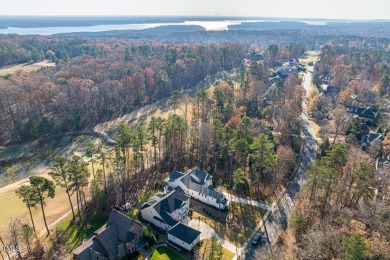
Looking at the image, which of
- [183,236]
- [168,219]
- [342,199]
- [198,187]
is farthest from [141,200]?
[342,199]

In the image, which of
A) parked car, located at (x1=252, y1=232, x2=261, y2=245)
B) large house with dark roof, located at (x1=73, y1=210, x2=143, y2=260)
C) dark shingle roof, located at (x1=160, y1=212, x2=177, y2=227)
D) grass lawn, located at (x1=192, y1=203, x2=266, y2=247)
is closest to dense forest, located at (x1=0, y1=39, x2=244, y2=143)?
large house with dark roof, located at (x1=73, y1=210, x2=143, y2=260)

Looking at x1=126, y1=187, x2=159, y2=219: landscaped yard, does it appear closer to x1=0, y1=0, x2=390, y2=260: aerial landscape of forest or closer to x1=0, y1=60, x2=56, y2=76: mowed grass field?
x1=0, y1=0, x2=390, y2=260: aerial landscape of forest

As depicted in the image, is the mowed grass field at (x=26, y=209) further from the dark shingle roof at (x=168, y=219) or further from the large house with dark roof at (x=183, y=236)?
the large house with dark roof at (x=183, y=236)

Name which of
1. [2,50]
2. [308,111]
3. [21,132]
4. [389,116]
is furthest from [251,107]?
[2,50]

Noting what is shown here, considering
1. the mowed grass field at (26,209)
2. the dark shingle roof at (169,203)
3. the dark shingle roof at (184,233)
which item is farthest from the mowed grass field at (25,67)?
the dark shingle roof at (184,233)

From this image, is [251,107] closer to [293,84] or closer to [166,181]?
[293,84]
